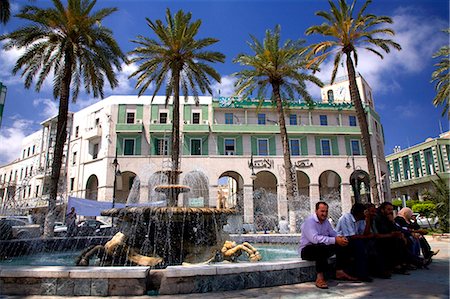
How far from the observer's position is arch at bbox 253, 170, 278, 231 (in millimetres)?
30797

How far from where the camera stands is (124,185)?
33.1 meters

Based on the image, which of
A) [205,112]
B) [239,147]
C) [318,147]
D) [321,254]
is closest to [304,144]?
[318,147]

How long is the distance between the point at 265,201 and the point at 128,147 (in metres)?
15.7

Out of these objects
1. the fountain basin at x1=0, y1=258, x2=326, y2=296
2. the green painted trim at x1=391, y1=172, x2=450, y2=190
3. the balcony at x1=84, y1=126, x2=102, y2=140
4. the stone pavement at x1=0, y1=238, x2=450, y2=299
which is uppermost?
the balcony at x1=84, y1=126, x2=102, y2=140

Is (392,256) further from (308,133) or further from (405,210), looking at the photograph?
(308,133)

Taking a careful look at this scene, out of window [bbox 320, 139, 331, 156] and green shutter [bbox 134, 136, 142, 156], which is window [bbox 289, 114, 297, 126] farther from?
green shutter [bbox 134, 136, 142, 156]

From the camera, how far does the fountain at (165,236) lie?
6688 millimetres

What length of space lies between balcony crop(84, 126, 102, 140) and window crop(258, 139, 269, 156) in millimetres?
16493

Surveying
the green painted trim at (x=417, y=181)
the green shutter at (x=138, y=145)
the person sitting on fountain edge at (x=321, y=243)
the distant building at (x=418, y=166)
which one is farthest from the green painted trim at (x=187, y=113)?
the green painted trim at (x=417, y=181)

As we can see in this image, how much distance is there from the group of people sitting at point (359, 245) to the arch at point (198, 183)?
80.9 feet

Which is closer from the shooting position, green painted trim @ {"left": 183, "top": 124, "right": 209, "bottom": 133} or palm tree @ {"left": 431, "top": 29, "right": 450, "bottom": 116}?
palm tree @ {"left": 431, "top": 29, "right": 450, "bottom": 116}

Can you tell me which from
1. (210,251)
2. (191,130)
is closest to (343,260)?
(210,251)

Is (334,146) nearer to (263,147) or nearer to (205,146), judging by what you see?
(263,147)

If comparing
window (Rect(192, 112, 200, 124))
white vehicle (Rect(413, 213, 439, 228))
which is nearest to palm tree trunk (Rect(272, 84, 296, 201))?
white vehicle (Rect(413, 213, 439, 228))
